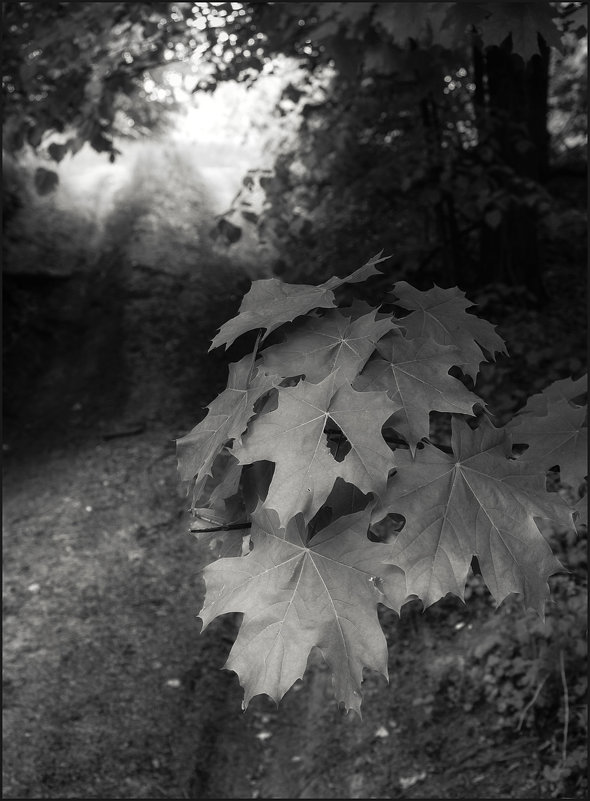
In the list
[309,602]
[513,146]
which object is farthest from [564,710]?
[513,146]

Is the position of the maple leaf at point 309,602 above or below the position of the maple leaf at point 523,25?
below

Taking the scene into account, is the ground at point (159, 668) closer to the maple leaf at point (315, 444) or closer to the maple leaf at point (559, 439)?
the maple leaf at point (559, 439)

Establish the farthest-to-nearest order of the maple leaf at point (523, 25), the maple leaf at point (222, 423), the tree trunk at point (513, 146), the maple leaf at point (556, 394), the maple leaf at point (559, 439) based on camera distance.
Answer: the tree trunk at point (513, 146)
the maple leaf at point (523, 25)
the maple leaf at point (556, 394)
the maple leaf at point (559, 439)
the maple leaf at point (222, 423)

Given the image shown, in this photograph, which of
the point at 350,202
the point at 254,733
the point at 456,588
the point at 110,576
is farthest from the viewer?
the point at 350,202

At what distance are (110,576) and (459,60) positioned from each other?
437cm

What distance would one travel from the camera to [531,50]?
2270 millimetres

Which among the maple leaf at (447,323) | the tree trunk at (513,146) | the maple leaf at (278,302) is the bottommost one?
the tree trunk at (513,146)

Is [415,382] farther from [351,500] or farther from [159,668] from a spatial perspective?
[159,668]

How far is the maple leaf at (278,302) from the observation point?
118 centimetres

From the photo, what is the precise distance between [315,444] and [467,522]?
27 cm

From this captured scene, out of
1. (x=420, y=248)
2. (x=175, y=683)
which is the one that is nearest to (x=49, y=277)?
A: (x=420, y=248)

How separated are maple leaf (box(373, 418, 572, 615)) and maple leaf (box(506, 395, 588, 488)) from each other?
0.16m

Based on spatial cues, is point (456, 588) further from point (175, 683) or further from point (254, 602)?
point (175, 683)

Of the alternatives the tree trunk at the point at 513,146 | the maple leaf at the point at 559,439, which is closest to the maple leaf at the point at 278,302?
the maple leaf at the point at 559,439
